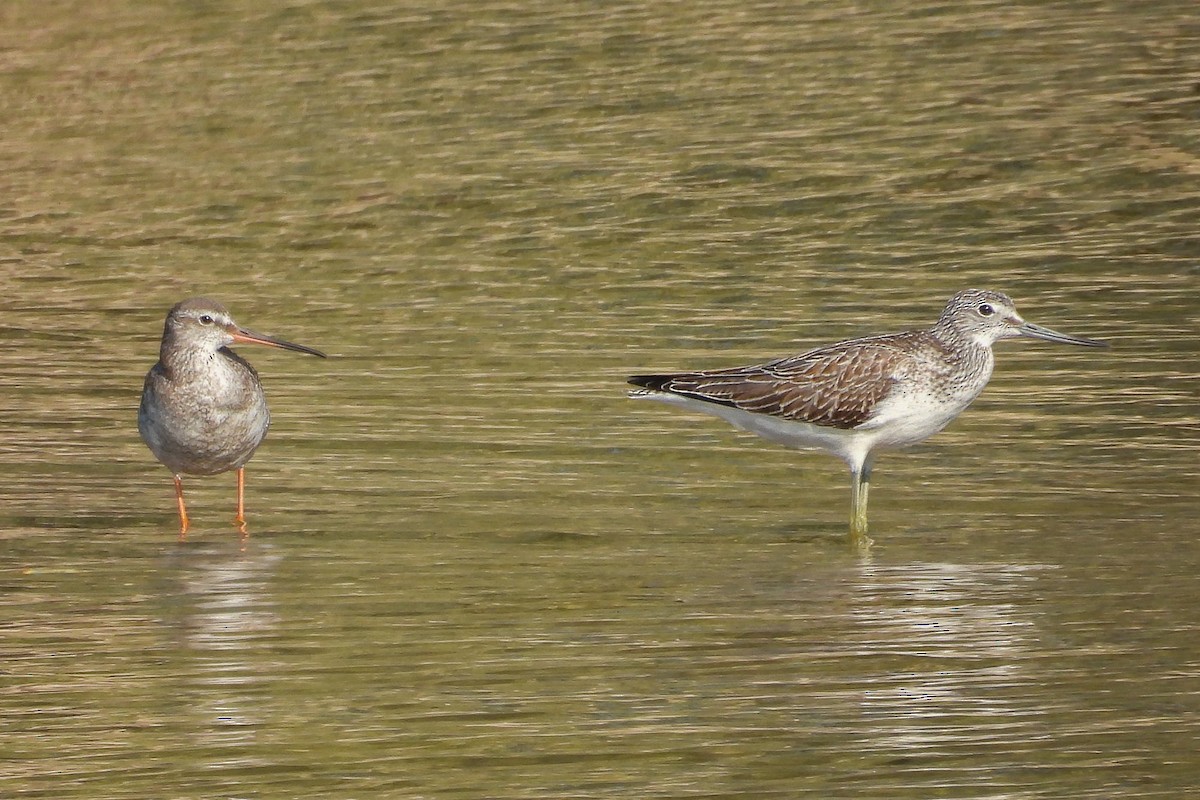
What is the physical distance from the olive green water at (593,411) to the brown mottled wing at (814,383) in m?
0.50

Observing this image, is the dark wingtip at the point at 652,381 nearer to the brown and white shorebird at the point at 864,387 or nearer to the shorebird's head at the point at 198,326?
the brown and white shorebird at the point at 864,387

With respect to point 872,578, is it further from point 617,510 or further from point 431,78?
point 431,78

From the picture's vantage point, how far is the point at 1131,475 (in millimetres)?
11141

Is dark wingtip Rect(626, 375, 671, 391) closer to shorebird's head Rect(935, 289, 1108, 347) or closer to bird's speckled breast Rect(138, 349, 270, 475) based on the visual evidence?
shorebird's head Rect(935, 289, 1108, 347)

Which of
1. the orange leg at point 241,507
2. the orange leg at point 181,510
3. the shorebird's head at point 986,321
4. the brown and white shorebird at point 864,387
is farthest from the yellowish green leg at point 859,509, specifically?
the orange leg at point 181,510

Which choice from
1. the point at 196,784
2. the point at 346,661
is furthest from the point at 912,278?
the point at 196,784

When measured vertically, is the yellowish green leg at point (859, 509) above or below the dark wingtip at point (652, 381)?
below

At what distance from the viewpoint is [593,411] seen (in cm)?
1256

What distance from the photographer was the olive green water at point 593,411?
8.06 m

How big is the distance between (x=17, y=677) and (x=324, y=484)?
2.99 m

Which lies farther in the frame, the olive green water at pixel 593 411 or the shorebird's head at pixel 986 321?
the shorebird's head at pixel 986 321

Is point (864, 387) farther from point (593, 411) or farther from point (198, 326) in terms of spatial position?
point (198, 326)

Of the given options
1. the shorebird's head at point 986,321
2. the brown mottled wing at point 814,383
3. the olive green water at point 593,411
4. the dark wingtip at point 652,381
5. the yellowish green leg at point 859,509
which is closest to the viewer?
the olive green water at point 593,411

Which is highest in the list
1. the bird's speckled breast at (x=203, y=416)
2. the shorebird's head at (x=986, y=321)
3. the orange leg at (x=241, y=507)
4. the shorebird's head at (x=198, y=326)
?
the shorebird's head at (x=198, y=326)
